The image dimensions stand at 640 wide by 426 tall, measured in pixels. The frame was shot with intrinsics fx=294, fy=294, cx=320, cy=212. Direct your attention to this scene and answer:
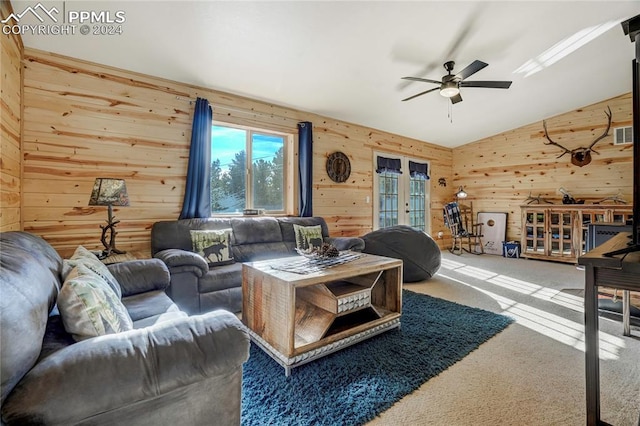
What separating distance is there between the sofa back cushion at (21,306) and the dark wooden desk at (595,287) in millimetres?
1941

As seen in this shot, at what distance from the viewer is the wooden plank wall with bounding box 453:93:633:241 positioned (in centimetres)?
511

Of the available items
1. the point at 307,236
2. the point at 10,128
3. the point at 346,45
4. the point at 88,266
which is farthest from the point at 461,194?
the point at 10,128

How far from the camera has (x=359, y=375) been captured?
1.80 meters

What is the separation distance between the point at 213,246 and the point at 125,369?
229cm

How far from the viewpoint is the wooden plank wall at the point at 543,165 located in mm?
5113

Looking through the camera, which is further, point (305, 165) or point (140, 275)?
point (305, 165)

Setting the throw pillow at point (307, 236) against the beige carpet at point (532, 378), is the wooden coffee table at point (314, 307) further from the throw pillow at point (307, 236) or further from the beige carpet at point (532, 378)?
the throw pillow at point (307, 236)

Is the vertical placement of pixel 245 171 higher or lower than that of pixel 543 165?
lower

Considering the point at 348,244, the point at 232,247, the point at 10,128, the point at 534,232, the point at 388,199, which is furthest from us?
the point at 388,199

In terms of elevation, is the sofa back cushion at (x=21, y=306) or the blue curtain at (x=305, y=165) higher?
the blue curtain at (x=305, y=165)

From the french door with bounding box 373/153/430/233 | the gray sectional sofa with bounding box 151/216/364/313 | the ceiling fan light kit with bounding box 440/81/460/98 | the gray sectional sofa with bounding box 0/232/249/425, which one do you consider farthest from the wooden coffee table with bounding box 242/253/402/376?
the french door with bounding box 373/153/430/233

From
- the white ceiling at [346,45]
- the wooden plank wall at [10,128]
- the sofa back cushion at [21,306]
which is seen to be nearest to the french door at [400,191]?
the white ceiling at [346,45]

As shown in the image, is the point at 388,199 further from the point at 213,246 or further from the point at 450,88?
the point at 213,246

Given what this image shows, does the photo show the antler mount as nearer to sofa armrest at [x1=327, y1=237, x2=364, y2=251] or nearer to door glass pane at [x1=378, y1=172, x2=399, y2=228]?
door glass pane at [x1=378, y1=172, x2=399, y2=228]
